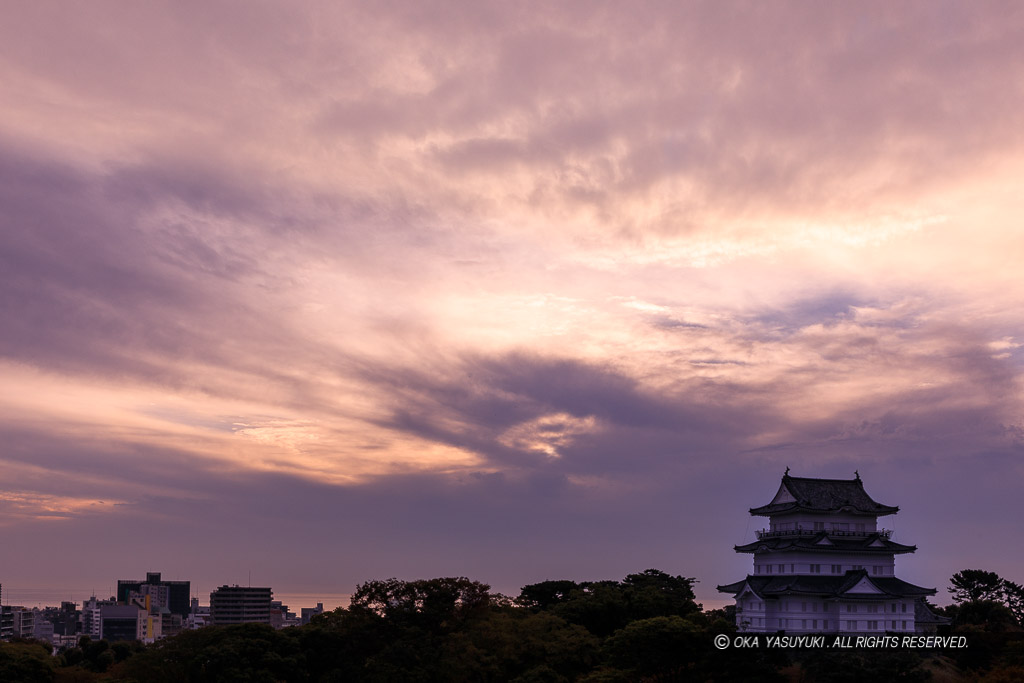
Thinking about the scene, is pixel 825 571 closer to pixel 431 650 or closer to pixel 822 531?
pixel 822 531

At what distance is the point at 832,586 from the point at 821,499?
738 centimetres

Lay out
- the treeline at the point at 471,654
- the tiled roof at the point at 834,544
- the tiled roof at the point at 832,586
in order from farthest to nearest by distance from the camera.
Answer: the tiled roof at the point at 834,544, the tiled roof at the point at 832,586, the treeline at the point at 471,654

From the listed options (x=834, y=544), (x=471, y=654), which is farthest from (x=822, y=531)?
(x=471, y=654)

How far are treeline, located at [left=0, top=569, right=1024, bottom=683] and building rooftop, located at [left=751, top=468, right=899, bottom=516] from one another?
1128 cm

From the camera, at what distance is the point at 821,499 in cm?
7606

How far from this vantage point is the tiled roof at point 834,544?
73.4 m

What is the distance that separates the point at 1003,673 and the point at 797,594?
633 inches

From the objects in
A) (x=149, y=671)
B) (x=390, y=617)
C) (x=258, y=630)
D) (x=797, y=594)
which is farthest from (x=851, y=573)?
(x=149, y=671)

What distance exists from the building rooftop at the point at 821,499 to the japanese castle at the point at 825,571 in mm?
84

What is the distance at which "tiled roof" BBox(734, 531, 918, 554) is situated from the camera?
73.4 meters

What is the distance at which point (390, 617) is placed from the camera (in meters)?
72.5

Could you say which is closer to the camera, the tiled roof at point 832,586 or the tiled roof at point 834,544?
the tiled roof at point 832,586

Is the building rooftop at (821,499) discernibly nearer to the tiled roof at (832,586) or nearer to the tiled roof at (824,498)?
the tiled roof at (824,498)

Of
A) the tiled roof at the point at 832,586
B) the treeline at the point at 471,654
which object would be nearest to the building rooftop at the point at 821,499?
the tiled roof at the point at 832,586
